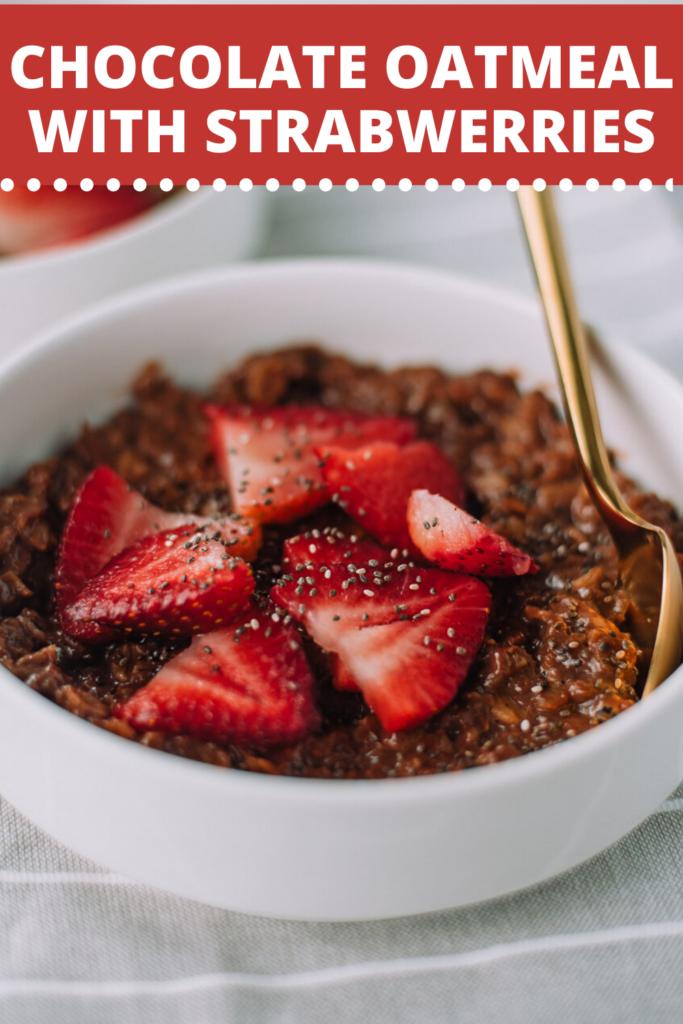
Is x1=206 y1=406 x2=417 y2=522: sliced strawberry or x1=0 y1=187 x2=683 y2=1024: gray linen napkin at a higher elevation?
x1=206 y1=406 x2=417 y2=522: sliced strawberry

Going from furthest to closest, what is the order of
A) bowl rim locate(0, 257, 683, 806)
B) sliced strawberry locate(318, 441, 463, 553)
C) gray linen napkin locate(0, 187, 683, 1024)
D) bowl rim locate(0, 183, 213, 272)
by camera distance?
A: bowl rim locate(0, 183, 213, 272) → sliced strawberry locate(318, 441, 463, 553) → gray linen napkin locate(0, 187, 683, 1024) → bowl rim locate(0, 257, 683, 806)

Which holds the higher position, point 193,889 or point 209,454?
point 209,454

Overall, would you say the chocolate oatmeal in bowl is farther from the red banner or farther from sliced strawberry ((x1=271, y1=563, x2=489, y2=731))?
the red banner

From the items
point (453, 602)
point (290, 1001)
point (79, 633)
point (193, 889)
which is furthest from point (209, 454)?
point (290, 1001)

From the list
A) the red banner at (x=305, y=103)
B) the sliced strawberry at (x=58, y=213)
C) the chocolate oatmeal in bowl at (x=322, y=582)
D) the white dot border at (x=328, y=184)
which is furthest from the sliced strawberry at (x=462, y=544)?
the sliced strawberry at (x=58, y=213)

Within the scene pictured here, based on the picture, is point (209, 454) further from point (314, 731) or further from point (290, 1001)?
point (290, 1001)

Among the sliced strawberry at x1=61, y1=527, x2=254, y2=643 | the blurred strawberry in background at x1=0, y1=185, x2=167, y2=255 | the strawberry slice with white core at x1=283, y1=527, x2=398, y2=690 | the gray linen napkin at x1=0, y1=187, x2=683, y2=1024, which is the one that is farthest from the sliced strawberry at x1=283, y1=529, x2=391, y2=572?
the blurred strawberry in background at x1=0, y1=185, x2=167, y2=255
